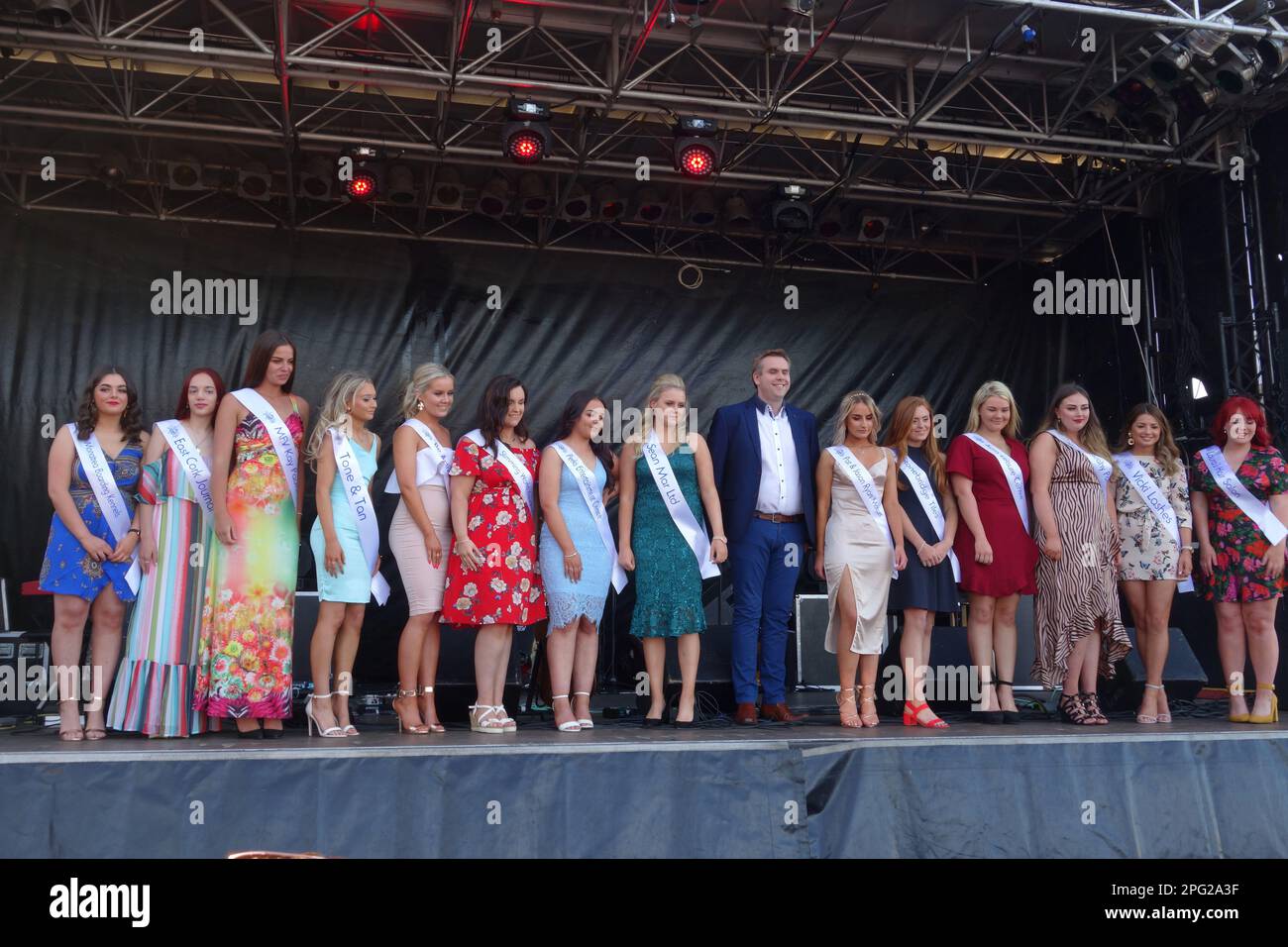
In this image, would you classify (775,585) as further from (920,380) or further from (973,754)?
(920,380)

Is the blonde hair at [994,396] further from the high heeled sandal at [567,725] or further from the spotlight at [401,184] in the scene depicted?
the spotlight at [401,184]

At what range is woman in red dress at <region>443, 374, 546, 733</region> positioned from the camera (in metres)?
3.87

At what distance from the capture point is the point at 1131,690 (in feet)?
16.5

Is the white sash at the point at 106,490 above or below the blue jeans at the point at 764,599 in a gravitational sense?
above

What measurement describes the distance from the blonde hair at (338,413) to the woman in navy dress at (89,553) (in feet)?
2.12

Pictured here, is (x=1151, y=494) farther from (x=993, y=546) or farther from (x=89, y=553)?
(x=89, y=553)

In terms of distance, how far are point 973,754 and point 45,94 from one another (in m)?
6.05

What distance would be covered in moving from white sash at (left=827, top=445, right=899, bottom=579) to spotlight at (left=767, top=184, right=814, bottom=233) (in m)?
3.03

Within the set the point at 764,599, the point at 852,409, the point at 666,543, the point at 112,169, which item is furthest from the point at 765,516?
the point at 112,169

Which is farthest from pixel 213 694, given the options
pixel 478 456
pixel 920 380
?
pixel 920 380

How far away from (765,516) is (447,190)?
3.59 metres

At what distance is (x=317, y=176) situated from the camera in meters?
6.74

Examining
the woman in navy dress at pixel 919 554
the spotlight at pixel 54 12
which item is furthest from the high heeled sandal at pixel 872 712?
the spotlight at pixel 54 12

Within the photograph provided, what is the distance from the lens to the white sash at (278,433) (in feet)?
12.6
